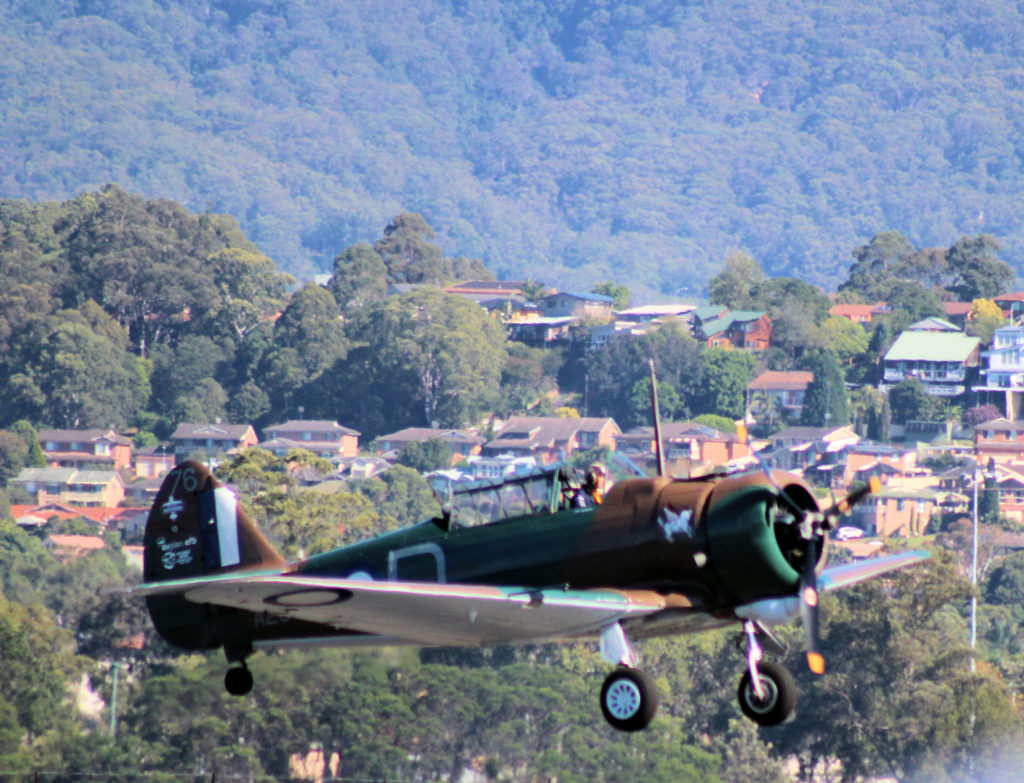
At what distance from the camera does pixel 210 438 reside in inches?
4318

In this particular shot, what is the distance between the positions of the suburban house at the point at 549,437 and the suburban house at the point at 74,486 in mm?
23077

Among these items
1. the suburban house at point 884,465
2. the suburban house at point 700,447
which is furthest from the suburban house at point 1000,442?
the suburban house at point 700,447

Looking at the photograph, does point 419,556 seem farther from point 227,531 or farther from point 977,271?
point 977,271

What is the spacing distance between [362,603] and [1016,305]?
130 meters

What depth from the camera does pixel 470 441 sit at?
109500mm

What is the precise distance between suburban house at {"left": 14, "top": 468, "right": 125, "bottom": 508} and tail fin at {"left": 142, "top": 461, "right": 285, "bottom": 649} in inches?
3229

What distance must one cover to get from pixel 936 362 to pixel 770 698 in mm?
116104

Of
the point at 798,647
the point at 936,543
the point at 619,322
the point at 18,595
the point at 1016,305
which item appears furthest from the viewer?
the point at 619,322

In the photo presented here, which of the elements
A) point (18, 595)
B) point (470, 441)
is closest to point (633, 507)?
point (18, 595)

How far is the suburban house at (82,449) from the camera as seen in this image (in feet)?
337

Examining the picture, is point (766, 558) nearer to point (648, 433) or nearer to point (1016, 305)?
point (648, 433)

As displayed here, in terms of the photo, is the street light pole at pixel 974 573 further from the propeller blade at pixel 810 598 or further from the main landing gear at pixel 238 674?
the propeller blade at pixel 810 598

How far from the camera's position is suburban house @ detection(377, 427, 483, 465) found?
109 m

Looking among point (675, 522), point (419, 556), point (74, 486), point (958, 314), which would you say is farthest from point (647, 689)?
point (958, 314)
